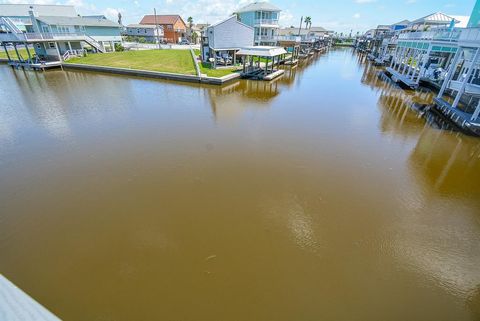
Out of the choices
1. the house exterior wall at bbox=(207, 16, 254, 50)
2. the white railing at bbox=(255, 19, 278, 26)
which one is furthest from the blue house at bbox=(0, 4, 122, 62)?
the white railing at bbox=(255, 19, 278, 26)

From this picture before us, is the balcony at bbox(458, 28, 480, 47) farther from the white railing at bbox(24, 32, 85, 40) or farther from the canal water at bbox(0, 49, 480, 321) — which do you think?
the white railing at bbox(24, 32, 85, 40)

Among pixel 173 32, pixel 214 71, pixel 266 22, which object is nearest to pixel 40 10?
pixel 214 71

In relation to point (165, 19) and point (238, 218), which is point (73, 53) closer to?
point (238, 218)

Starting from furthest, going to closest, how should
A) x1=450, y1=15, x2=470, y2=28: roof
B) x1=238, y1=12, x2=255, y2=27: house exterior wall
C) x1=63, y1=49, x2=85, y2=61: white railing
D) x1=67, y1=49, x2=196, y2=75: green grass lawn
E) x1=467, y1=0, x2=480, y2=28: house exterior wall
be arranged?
x1=238, y1=12, x2=255, y2=27: house exterior wall → x1=63, y1=49, x2=85, y2=61: white railing → x1=450, y1=15, x2=470, y2=28: roof → x1=67, y1=49, x2=196, y2=75: green grass lawn → x1=467, y1=0, x2=480, y2=28: house exterior wall

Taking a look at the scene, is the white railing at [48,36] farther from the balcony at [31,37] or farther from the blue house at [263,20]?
the blue house at [263,20]

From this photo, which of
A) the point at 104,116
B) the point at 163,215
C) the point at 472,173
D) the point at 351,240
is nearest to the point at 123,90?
the point at 104,116

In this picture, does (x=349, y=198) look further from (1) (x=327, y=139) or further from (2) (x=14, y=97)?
(2) (x=14, y=97)
